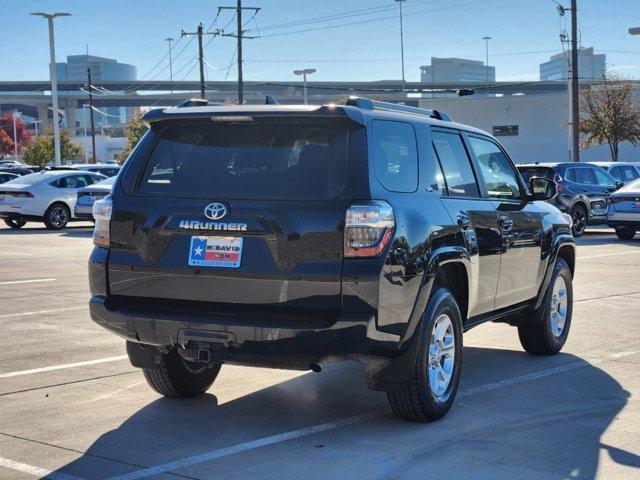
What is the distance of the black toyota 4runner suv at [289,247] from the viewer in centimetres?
532

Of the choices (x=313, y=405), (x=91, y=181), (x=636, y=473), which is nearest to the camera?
(x=636, y=473)

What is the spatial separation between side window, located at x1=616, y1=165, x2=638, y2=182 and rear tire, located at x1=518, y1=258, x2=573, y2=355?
836 inches

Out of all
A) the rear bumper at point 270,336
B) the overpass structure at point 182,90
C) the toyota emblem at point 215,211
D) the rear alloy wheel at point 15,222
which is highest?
the overpass structure at point 182,90

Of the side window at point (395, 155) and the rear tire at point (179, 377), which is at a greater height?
the side window at point (395, 155)

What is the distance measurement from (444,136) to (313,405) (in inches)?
80.1

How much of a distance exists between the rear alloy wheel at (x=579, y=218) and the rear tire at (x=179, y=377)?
711 inches

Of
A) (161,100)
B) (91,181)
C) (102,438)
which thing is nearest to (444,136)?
(102,438)

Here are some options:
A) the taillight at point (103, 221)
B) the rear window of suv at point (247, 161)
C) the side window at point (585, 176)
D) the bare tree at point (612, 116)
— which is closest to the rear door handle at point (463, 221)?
the rear window of suv at point (247, 161)

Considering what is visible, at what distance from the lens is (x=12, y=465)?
17.1 ft

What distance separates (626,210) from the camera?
21.4 metres

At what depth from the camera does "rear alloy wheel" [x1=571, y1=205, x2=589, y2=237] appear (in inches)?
928

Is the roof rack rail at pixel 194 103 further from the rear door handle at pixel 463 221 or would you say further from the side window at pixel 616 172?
the side window at pixel 616 172

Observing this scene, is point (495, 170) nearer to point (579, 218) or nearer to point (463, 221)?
point (463, 221)

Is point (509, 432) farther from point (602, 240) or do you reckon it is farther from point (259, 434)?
point (602, 240)
